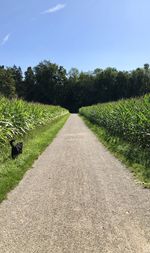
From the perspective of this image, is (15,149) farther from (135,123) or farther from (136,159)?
(135,123)

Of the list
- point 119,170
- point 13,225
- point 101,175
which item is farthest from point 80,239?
point 119,170

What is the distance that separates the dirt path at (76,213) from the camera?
17.1 feet

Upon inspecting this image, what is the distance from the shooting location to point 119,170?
11.0 meters

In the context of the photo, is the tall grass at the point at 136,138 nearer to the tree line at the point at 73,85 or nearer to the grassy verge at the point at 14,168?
the grassy verge at the point at 14,168

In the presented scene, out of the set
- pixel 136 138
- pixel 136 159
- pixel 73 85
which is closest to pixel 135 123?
pixel 136 138

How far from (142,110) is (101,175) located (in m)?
5.85

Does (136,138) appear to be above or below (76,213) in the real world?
above

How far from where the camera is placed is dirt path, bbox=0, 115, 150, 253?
522 centimetres

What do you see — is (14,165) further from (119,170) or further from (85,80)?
(85,80)

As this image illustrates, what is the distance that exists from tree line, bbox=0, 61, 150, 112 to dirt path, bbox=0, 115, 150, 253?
108013 mm

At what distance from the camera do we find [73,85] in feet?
431

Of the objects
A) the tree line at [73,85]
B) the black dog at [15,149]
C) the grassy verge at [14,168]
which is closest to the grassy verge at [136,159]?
the grassy verge at [14,168]

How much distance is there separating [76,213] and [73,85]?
4952 inches

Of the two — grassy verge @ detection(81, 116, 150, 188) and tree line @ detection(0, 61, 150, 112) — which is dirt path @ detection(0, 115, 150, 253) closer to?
grassy verge @ detection(81, 116, 150, 188)
